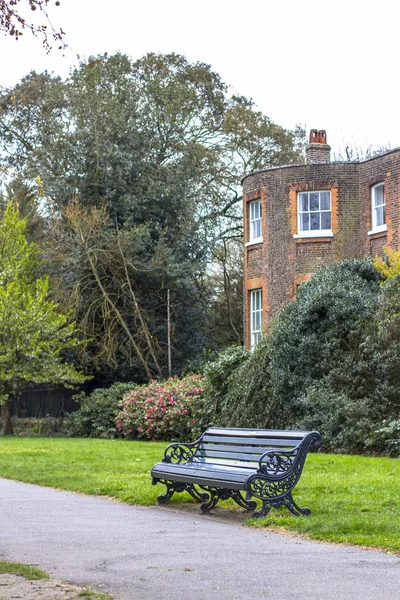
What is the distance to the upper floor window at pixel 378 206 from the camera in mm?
30078

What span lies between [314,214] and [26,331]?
10960mm

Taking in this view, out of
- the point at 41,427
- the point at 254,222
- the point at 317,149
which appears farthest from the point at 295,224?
the point at 41,427

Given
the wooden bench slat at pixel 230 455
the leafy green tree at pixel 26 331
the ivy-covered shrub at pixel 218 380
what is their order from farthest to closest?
1. the leafy green tree at pixel 26 331
2. the ivy-covered shrub at pixel 218 380
3. the wooden bench slat at pixel 230 455

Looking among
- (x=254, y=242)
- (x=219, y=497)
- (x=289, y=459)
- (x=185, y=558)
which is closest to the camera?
(x=185, y=558)

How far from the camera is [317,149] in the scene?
3306 cm

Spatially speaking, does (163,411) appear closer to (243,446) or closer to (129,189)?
(129,189)

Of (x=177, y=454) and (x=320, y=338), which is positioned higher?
(x=320, y=338)

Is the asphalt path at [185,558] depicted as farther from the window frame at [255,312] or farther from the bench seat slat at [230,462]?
the window frame at [255,312]

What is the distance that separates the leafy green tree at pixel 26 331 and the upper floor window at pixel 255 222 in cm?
728

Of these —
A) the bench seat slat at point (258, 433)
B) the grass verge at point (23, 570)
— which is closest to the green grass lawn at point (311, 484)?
the bench seat slat at point (258, 433)

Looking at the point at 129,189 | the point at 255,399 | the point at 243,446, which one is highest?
the point at 129,189

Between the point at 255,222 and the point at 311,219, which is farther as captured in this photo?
the point at 255,222

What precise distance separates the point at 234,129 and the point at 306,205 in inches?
475

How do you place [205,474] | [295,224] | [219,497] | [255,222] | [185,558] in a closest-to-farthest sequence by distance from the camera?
[185,558]
[205,474]
[219,497]
[295,224]
[255,222]
